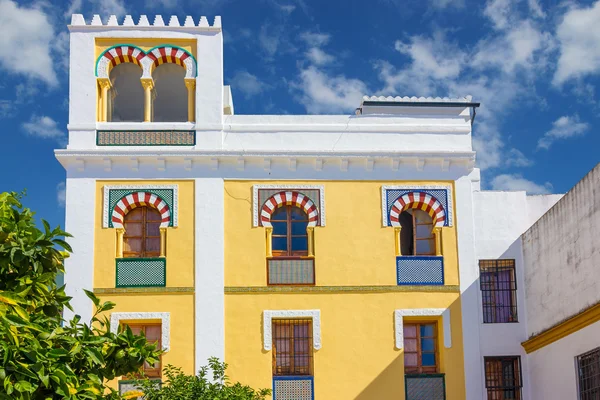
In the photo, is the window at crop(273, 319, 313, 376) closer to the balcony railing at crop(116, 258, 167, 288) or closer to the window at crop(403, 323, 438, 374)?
the window at crop(403, 323, 438, 374)

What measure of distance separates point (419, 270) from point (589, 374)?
4571 mm

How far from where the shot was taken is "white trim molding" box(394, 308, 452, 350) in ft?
67.9

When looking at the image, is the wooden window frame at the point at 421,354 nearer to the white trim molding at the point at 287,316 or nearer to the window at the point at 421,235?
the window at the point at 421,235

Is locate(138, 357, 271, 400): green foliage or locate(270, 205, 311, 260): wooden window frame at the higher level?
locate(270, 205, 311, 260): wooden window frame

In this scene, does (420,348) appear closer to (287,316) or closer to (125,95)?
(287,316)

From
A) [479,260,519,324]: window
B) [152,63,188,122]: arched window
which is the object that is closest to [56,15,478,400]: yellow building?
[479,260,519,324]: window

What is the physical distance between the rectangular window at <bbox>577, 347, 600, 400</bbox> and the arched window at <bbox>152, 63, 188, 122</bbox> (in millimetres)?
10540

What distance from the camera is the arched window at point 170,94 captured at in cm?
2291

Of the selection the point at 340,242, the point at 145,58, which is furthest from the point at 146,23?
the point at 340,242

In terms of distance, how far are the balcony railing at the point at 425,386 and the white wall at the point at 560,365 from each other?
1.89m

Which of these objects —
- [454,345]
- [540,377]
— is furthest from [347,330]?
[540,377]

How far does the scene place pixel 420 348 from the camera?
21047mm

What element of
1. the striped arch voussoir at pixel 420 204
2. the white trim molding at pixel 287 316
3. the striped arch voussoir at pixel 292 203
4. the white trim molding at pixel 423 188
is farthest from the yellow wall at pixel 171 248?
the striped arch voussoir at pixel 420 204

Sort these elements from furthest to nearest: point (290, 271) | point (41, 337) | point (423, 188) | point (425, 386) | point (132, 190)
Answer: point (423, 188), point (132, 190), point (290, 271), point (425, 386), point (41, 337)
